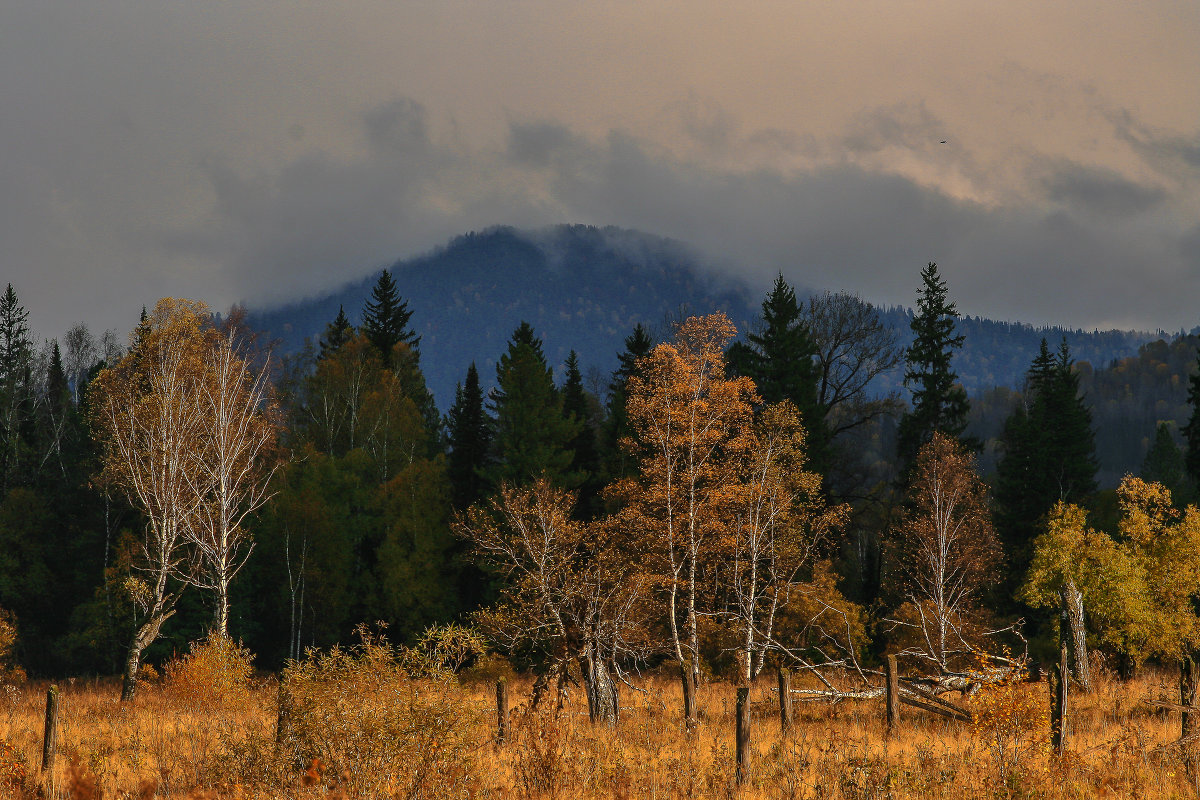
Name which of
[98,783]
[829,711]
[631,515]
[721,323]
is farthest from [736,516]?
[98,783]

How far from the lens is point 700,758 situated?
14.8 metres

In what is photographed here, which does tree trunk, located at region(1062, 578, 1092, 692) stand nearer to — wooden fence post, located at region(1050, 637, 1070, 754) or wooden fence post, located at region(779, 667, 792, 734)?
wooden fence post, located at region(1050, 637, 1070, 754)

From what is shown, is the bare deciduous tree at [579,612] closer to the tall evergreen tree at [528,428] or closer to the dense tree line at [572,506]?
the dense tree line at [572,506]

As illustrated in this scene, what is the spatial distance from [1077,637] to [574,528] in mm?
14702

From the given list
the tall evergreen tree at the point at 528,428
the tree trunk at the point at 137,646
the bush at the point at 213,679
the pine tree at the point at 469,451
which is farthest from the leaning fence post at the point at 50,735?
the pine tree at the point at 469,451

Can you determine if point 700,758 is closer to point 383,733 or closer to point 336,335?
point 383,733

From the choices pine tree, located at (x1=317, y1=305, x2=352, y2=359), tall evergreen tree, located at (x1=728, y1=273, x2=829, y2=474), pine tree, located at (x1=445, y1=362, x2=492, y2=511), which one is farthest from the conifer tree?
pine tree, located at (x1=317, y1=305, x2=352, y2=359)

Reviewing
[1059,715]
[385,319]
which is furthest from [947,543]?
[385,319]

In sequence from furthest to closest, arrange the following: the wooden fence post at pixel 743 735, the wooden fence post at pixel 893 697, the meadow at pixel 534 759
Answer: the wooden fence post at pixel 893 697
the wooden fence post at pixel 743 735
the meadow at pixel 534 759

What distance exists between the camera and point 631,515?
2903 cm

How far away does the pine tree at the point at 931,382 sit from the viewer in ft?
149

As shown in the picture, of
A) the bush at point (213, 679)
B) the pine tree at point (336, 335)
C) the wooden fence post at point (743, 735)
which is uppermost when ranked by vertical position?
the pine tree at point (336, 335)

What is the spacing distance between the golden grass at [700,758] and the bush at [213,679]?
13.3ft

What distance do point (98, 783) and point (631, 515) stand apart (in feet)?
61.8
